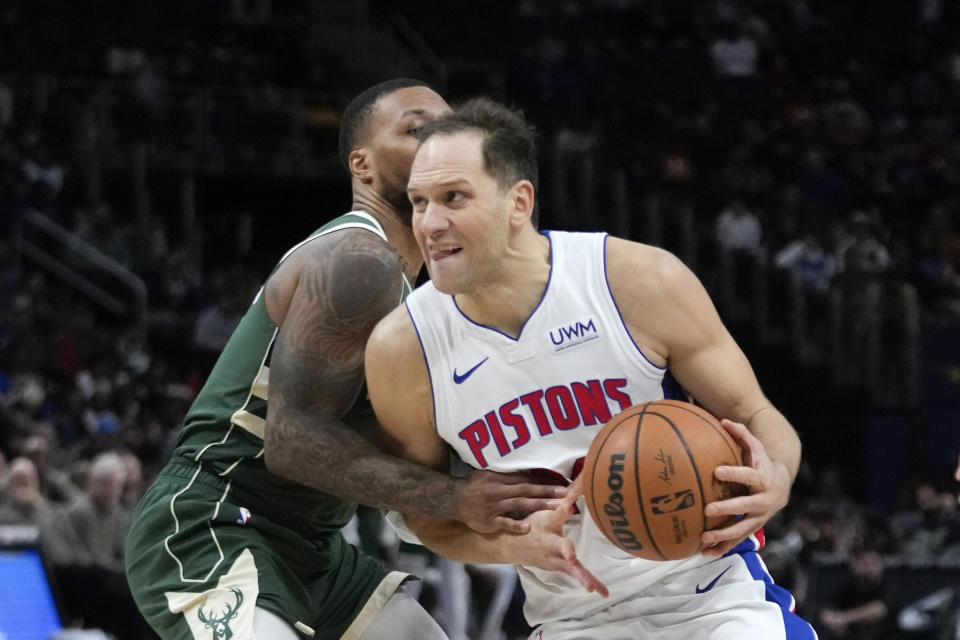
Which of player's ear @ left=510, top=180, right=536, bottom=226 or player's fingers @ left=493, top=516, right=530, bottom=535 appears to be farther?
player's ear @ left=510, top=180, right=536, bottom=226

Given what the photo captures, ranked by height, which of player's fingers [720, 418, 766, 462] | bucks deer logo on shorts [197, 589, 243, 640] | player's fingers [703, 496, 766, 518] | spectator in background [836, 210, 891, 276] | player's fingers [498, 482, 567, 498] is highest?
player's fingers [720, 418, 766, 462]

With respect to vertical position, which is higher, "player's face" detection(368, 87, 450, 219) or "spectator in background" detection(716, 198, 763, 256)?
"player's face" detection(368, 87, 450, 219)

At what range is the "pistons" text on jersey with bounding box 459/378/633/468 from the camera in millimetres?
4035

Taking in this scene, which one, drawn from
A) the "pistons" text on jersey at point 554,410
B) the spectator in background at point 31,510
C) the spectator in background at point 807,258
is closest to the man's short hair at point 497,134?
the "pistons" text on jersey at point 554,410

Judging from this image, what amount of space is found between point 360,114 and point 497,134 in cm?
82

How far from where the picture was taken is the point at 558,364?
4.05 meters

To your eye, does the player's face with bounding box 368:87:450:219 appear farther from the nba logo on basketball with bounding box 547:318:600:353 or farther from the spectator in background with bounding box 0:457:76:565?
the spectator in background with bounding box 0:457:76:565

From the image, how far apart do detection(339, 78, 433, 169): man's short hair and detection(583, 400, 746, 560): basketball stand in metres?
1.52

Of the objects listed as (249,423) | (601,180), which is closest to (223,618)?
(249,423)

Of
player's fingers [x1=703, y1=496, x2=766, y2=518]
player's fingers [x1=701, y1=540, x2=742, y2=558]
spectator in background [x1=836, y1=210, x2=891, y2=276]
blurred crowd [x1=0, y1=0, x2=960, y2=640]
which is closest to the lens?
player's fingers [x1=703, y1=496, x2=766, y2=518]

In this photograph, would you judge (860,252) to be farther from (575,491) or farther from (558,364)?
(575,491)

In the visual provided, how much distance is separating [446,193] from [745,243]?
12.4 meters

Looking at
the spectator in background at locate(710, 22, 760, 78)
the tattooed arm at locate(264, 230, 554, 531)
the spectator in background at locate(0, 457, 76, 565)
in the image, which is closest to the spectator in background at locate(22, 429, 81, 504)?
the spectator in background at locate(0, 457, 76, 565)

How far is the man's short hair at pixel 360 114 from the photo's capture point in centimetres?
480
